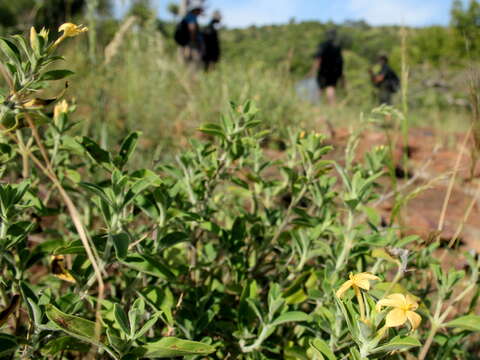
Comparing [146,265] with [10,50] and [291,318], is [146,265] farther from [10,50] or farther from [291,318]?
[10,50]

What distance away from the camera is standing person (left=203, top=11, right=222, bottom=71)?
8.36 m

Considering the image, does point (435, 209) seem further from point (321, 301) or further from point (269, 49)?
point (269, 49)

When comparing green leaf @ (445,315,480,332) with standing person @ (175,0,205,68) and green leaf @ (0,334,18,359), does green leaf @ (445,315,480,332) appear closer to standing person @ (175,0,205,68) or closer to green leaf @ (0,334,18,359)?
green leaf @ (0,334,18,359)

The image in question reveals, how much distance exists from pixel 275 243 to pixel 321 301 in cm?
29

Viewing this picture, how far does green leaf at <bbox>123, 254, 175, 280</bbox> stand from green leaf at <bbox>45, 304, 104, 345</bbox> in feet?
0.47

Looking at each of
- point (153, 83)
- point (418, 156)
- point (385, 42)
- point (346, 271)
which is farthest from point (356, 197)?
point (385, 42)

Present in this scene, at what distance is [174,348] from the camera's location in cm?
78

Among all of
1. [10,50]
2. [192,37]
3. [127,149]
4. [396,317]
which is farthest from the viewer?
[192,37]

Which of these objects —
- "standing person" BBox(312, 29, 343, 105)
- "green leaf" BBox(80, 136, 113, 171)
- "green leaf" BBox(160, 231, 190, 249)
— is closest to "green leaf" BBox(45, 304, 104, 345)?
"green leaf" BBox(160, 231, 190, 249)

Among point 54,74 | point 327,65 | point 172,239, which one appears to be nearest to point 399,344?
point 172,239

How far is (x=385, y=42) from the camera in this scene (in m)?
34.3

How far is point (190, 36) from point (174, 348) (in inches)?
281

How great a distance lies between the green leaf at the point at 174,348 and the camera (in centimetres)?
78

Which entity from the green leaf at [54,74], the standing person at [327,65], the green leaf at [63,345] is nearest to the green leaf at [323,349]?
the green leaf at [63,345]
